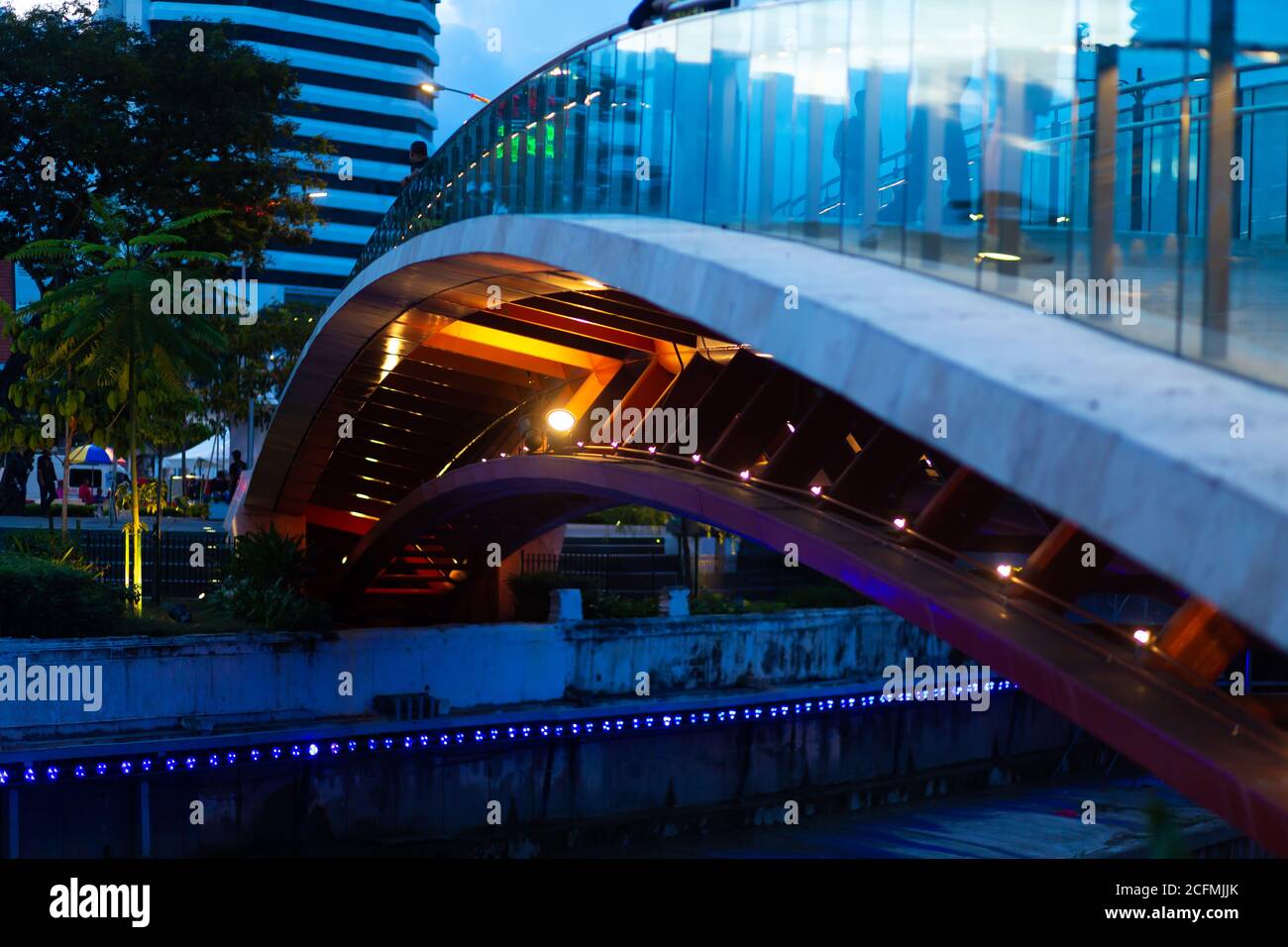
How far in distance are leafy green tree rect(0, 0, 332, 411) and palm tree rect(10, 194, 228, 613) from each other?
384 inches

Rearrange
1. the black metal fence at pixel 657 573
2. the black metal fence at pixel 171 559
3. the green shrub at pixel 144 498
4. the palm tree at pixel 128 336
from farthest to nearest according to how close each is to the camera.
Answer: the green shrub at pixel 144 498 → the black metal fence at pixel 657 573 → the black metal fence at pixel 171 559 → the palm tree at pixel 128 336

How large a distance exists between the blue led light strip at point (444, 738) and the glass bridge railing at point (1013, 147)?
35.5 ft

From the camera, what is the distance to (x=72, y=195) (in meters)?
37.7

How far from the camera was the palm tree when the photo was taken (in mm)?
25328

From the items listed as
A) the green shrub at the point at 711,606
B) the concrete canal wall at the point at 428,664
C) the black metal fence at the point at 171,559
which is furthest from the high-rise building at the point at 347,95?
the concrete canal wall at the point at 428,664

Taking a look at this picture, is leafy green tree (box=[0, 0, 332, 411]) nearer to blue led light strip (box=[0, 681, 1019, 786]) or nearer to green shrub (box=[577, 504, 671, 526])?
green shrub (box=[577, 504, 671, 526])

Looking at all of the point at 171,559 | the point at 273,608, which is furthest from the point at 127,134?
the point at 273,608

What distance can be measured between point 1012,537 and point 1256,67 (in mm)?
4927

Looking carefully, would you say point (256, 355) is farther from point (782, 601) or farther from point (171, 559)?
point (782, 601)

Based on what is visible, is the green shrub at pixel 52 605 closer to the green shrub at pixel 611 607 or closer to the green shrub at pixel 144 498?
the green shrub at pixel 611 607

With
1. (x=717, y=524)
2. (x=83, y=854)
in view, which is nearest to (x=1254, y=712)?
(x=717, y=524)

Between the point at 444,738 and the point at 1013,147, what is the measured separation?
17.0m

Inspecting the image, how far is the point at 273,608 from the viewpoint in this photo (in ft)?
82.0

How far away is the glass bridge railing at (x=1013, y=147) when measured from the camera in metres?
7.25
